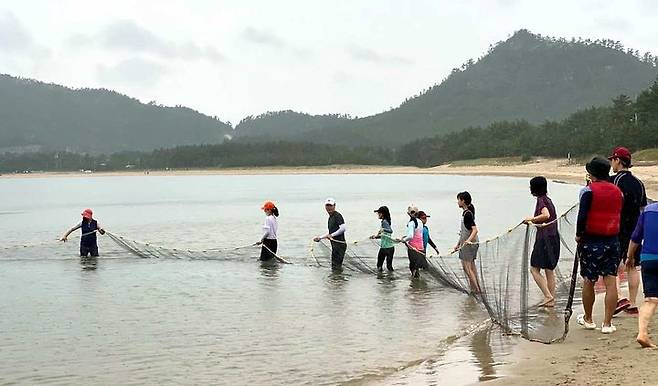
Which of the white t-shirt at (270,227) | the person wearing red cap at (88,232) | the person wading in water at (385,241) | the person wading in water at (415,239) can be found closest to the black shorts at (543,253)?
the person wading in water at (415,239)

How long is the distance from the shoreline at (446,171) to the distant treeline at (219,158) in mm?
1482

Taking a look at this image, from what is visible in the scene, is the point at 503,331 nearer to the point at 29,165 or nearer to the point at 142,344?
the point at 142,344

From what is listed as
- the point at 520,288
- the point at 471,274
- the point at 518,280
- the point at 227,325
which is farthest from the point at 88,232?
the point at 520,288

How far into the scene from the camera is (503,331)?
A: 8.98m

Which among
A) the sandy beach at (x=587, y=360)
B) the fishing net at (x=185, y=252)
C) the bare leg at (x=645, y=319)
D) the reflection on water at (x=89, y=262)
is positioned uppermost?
the bare leg at (x=645, y=319)

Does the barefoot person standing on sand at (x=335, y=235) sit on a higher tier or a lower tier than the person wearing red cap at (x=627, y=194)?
lower

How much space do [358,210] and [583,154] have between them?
46869mm

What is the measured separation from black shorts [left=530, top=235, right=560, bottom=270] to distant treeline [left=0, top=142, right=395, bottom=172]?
146 meters

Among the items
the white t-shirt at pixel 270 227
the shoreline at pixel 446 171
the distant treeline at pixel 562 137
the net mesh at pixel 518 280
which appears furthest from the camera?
the distant treeline at pixel 562 137

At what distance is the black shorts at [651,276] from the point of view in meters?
6.81

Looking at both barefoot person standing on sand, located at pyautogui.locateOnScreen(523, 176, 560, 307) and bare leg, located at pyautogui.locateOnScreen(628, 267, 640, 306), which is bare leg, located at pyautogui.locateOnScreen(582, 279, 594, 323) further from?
barefoot person standing on sand, located at pyautogui.locateOnScreen(523, 176, 560, 307)

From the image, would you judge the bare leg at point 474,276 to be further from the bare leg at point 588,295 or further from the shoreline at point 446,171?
the shoreline at point 446,171

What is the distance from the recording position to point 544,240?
30.5ft

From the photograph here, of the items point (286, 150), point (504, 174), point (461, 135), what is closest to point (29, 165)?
point (286, 150)
